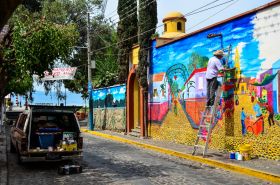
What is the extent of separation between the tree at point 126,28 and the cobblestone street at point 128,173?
10.5m

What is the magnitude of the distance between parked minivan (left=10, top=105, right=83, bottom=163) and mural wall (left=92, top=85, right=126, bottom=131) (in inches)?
494

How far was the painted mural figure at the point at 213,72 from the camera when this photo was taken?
13253 mm

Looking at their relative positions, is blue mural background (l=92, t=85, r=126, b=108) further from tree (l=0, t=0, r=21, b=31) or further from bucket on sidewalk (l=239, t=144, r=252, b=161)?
tree (l=0, t=0, r=21, b=31)

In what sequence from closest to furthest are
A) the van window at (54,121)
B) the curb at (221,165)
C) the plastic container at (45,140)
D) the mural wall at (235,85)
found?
the curb at (221,165) → the plastic container at (45,140) → the van window at (54,121) → the mural wall at (235,85)

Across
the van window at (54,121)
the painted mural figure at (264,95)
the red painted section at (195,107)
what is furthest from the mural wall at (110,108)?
the painted mural figure at (264,95)

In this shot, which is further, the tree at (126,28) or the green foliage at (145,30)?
the tree at (126,28)

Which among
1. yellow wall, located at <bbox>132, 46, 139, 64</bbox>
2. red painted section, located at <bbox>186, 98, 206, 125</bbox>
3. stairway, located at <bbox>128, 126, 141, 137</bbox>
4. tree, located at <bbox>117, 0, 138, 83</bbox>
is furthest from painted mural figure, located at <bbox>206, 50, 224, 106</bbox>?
tree, located at <bbox>117, 0, 138, 83</bbox>

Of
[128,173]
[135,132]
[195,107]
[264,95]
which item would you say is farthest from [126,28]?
[128,173]

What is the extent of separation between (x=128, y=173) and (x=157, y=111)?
9.23 m

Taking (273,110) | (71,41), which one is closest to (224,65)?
(273,110)

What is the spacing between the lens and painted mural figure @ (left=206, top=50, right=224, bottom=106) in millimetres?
13253

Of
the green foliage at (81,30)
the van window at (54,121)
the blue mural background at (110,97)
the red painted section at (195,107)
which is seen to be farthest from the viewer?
the green foliage at (81,30)

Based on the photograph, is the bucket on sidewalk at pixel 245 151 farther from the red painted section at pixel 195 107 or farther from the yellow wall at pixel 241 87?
the red painted section at pixel 195 107

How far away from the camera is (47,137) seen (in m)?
11.2
